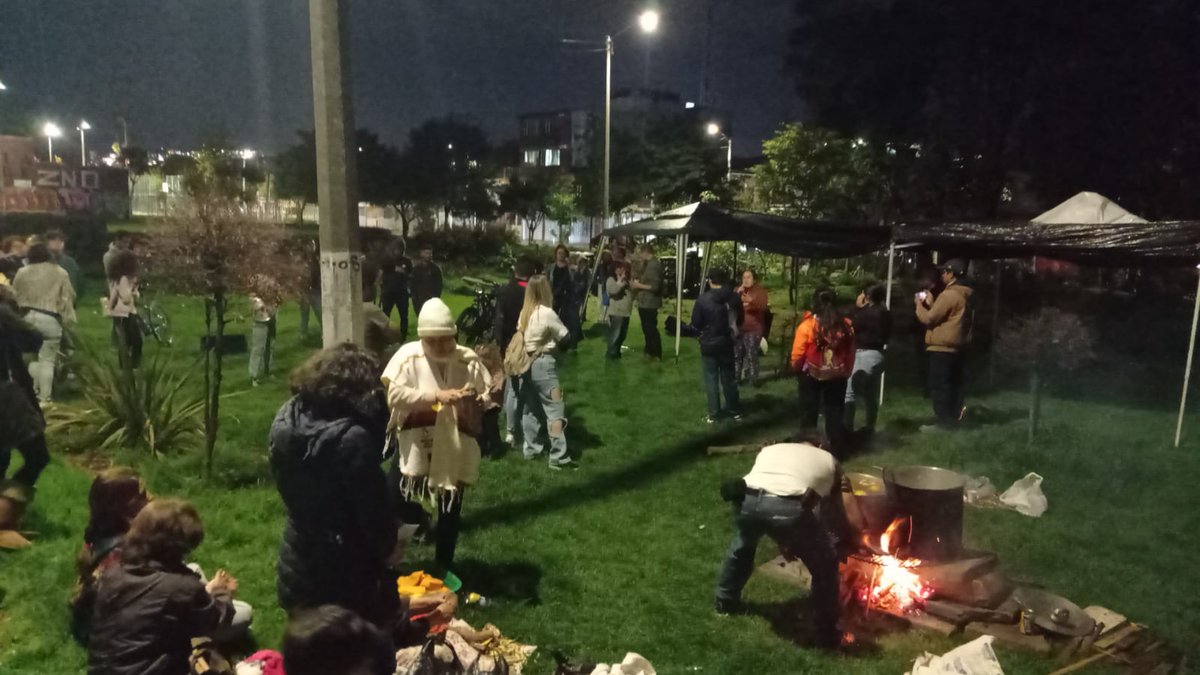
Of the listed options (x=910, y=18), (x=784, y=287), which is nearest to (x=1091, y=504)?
(x=910, y=18)

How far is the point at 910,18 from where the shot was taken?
58.4 feet

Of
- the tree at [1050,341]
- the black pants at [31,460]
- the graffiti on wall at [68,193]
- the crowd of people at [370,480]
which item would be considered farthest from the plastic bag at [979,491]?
the graffiti on wall at [68,193]

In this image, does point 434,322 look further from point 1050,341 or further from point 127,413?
point 1050,341

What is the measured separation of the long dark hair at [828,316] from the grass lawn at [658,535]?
132cm

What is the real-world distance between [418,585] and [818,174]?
916 inches

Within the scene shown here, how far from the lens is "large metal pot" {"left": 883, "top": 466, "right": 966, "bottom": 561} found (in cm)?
491

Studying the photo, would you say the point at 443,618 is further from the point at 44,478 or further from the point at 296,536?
the point at 44,478

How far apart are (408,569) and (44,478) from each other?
3.31 m

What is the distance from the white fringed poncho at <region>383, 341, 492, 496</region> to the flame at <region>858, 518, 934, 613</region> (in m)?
2.40

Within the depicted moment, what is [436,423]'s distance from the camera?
446 centimetres

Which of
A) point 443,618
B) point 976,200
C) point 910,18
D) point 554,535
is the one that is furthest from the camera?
point 976,200

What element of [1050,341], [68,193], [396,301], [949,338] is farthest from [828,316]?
[68,193]

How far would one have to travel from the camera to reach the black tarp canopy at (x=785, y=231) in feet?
33.0

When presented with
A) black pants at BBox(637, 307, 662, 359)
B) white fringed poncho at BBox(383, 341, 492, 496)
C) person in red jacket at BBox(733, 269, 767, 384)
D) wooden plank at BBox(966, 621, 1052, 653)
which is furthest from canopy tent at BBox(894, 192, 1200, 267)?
white fringed poncho at BBox(383, 341, 492, 496)
